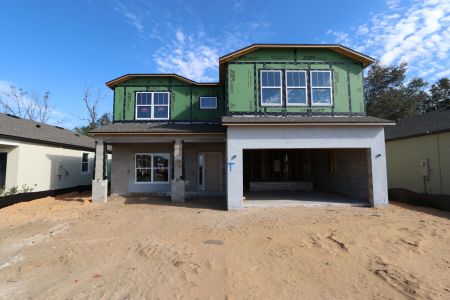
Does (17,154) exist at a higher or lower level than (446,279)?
higher

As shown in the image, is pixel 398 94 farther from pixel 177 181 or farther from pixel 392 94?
pixel 177 181

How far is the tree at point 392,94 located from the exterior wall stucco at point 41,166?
109ft

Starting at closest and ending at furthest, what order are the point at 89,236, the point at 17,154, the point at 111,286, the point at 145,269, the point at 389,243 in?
the point at 111,286, the point at 145,269, the point at 389,243, the point at 89,236, the point at 17,154

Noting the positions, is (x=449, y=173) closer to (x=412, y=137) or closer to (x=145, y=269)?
(x=412, y=137)

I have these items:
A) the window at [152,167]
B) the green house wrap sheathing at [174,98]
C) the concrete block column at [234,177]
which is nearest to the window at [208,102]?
the green house wrap sheathing at [174,98]

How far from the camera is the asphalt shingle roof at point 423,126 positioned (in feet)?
45.8

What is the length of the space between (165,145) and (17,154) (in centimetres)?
737

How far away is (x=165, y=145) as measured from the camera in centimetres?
1644

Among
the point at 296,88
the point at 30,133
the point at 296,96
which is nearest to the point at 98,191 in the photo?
the point at 30,133

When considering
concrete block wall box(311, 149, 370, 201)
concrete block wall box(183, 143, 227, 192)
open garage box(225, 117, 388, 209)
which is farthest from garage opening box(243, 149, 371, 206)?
concrete block wall box(183, 143, 227, 192)

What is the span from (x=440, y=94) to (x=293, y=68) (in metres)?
32.2

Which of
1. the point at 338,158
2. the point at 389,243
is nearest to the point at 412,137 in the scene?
the point at 338,158

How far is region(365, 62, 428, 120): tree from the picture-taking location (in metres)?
33.5

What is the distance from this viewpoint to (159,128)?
14.5m
